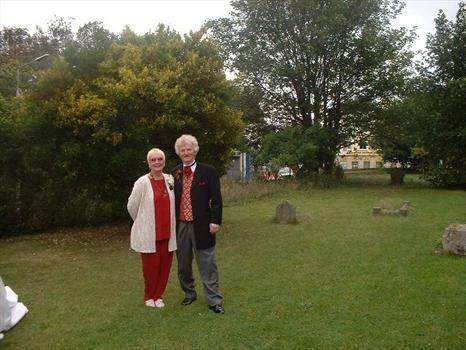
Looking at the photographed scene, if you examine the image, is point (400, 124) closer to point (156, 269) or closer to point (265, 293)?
point (265, 293)

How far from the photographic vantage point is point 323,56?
27906 mm

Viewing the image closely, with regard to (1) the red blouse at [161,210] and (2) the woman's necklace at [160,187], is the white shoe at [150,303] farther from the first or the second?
(2) the woman's necklace at [160,187]

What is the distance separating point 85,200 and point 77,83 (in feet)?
10.6

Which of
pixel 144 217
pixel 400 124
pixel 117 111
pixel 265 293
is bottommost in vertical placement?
pixel 265 293

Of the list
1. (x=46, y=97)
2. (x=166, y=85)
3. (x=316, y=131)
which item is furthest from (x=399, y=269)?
(x=316, y=131)

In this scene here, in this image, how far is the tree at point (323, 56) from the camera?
87.2ft

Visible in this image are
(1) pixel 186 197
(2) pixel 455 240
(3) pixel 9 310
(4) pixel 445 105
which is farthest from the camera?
(4) pixel 445 105

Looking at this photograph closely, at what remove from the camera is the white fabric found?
507 cm

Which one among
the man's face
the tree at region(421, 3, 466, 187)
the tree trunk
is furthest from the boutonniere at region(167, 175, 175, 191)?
the tree trunk

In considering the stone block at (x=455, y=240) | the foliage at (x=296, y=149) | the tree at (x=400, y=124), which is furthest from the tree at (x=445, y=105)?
the stone block at (x=455, y=240)

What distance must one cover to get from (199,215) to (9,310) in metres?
2.38

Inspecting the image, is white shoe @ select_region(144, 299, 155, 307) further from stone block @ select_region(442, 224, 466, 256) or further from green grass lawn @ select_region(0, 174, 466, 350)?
stone block @ select_region(442, 224, 466, 256)

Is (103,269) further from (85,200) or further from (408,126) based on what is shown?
(408,126)

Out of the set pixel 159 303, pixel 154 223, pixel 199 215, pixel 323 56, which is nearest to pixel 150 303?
pixel 159 303
